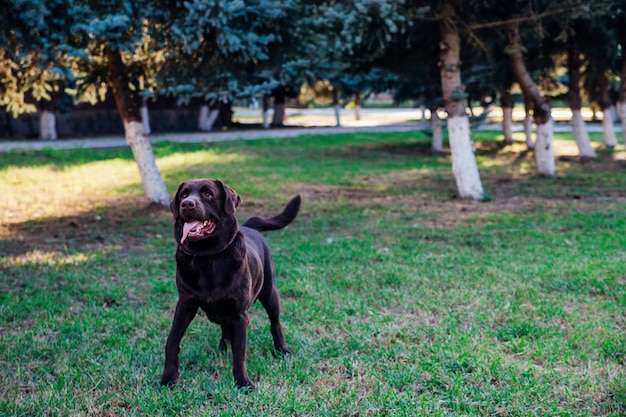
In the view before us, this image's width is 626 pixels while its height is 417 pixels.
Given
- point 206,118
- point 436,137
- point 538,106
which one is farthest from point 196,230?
point 206,118

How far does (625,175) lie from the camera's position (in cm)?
1503

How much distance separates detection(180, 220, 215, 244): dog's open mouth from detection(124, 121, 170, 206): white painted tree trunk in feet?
26.1

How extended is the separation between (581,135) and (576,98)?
112 cm

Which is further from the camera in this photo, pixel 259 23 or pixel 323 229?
pixel 323 229

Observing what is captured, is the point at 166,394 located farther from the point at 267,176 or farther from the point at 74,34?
the point at 267,176

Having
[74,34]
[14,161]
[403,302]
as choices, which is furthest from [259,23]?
[14,161]

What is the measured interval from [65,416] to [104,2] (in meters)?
6.70

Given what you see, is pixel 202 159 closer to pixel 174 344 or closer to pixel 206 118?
pixel 206 118

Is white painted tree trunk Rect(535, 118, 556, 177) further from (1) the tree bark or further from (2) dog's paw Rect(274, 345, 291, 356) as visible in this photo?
(1) the tree bark

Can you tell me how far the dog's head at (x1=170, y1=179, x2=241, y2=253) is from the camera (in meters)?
3.79

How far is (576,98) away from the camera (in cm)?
1806

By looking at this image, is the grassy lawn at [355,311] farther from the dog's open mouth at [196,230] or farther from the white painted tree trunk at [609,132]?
the white painted tree trunk at [609,132]

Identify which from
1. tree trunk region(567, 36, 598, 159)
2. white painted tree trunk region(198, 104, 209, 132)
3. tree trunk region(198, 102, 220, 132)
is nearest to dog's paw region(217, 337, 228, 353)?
tree trunk region(567, 36, 598, 159)

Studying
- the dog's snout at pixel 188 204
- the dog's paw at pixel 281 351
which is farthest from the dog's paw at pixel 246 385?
the dog's snout at pixel 188 204
